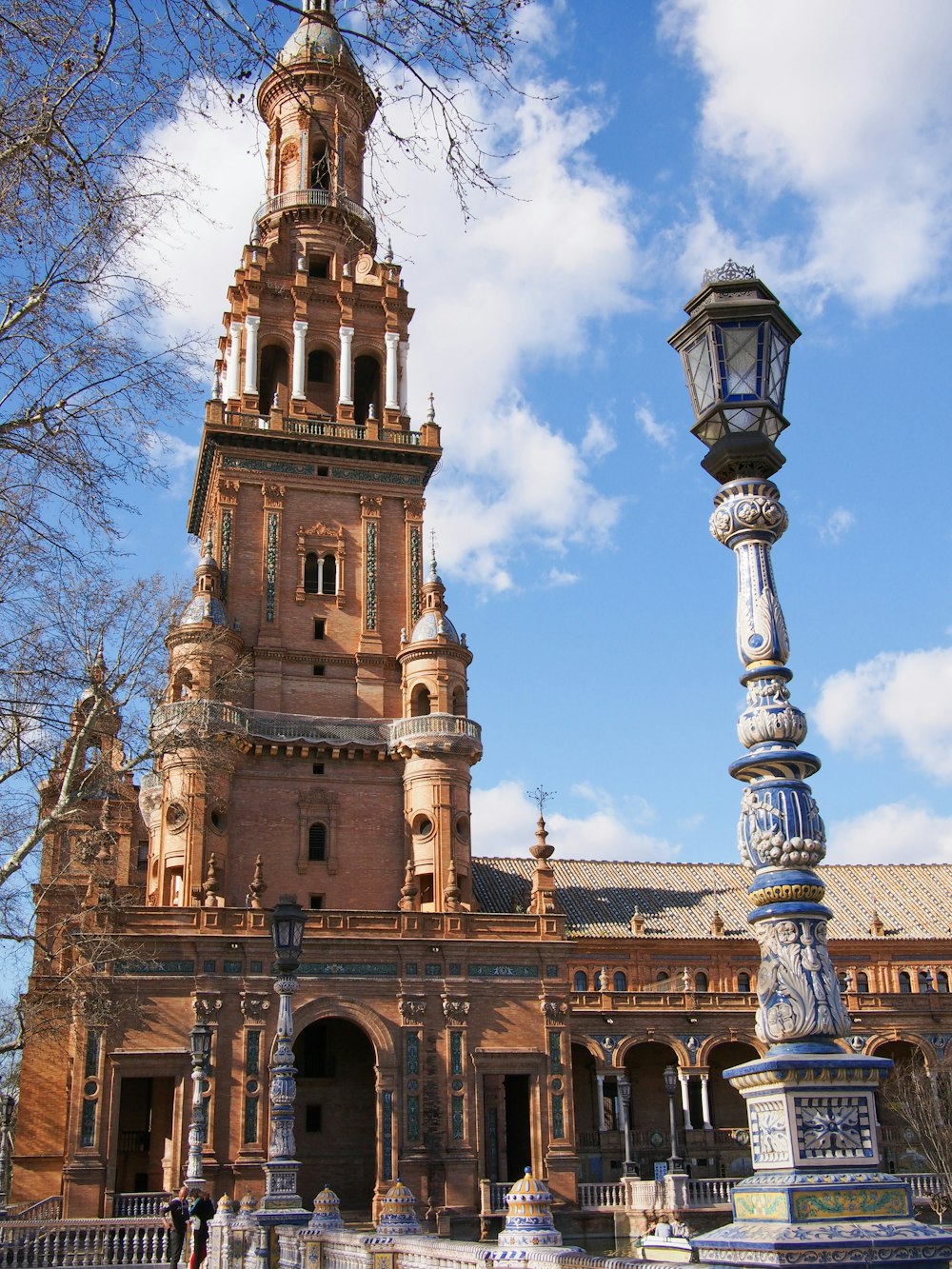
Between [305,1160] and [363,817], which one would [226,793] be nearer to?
[363,817]

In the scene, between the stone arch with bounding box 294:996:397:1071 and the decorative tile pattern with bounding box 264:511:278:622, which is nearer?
the stone arch with bounding box 294:996:397:1071

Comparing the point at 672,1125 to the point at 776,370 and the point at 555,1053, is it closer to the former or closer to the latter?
the point at 555,1053

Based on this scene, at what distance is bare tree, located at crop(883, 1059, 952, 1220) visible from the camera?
3881cm

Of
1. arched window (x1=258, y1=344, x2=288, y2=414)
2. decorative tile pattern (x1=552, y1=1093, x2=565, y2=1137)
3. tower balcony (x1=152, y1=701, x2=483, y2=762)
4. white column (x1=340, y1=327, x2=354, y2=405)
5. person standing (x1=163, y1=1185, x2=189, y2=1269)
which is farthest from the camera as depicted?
arched window (x1=258, y1=344, x2=288, y2=414)

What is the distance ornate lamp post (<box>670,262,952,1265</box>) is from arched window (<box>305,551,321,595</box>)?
3761 centimetres

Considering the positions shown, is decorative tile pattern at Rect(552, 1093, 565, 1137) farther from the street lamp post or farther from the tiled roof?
the tiled roof

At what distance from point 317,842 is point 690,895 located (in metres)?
21.4

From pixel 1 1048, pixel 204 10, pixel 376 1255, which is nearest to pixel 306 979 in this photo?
pixel 1 1048

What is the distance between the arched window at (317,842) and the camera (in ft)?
136

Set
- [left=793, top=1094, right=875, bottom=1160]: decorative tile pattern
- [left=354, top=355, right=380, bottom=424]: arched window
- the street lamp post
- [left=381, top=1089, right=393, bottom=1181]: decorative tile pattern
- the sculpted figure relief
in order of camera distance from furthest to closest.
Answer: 1. [left=354, top=355, right=380, bottom=424]: arched window
2. the street lamp post
3. [left=381, top=1089, right=393, bottom=1181]: decorative tile pattern
4. the sculpted figure relief
5. [left=793, top=1094, right=875, bottom=1160]: decorative tile pattern

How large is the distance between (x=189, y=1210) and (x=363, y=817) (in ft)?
60.0

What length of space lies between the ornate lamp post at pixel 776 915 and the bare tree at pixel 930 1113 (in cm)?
3496

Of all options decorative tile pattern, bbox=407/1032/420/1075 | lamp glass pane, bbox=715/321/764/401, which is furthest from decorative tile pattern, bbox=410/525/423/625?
lamp glass pane, bbox=715/321/764/401

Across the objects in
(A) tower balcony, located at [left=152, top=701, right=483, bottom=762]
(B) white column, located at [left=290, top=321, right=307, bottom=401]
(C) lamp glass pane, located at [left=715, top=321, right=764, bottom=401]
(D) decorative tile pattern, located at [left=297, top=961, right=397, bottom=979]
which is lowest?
(C) lamp glass pane, located at [left=715, top=321, right=764, bottom=401]
